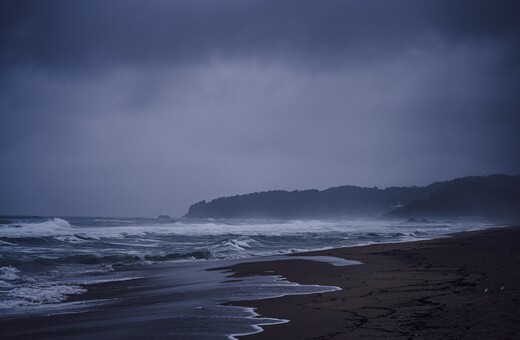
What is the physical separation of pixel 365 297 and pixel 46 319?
18.0 feet

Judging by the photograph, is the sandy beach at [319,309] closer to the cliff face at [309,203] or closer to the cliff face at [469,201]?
the cliff face at [469,201]

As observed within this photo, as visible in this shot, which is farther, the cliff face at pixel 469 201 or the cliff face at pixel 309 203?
the cliff face at pixel 309 203

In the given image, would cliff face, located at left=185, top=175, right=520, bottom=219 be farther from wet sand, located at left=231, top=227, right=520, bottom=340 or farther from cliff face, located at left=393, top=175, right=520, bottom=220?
wet sand, located at left=231, top=227, right=520, bottom=340

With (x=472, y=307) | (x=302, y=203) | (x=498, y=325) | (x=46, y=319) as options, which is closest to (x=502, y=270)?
(x=472, y=307)

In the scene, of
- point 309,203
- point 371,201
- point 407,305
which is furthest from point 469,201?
point 407,305

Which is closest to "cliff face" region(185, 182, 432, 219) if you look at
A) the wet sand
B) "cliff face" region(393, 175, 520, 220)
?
"cliff face" region(393, 175, 520, 220)

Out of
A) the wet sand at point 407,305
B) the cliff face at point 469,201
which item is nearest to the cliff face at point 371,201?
the cliff face at point 469,201

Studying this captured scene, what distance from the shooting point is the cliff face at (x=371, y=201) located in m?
117

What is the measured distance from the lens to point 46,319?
735 centimetres

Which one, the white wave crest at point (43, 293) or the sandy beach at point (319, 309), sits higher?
the sandy beach at point (319, 309)

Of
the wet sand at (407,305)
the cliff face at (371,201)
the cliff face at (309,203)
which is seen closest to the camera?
the wet sand at (407,305)

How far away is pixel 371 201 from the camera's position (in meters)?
155

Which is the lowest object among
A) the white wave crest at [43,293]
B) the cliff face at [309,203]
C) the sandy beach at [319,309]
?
the white wave crest at [43,293]

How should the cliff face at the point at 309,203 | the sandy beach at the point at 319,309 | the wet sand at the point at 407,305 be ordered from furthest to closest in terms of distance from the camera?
the cliff face at the point at 309,203 < the sandy beach at the point at 319,309 < the wet sand at the point at 407,305
